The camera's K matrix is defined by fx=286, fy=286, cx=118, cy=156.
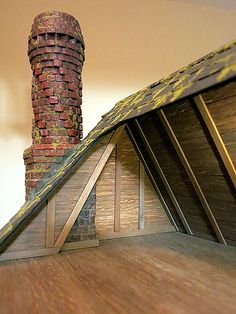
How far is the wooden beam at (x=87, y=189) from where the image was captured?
2.44 m

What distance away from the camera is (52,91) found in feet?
8.66

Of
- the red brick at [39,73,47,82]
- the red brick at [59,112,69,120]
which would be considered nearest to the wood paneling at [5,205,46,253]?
the red brick at [59,112,69,120]

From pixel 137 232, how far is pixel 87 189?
810mm

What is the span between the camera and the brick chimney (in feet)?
8.48

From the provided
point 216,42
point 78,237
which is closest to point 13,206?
point 78,237

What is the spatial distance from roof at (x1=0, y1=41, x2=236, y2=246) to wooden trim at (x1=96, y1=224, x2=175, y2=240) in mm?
796

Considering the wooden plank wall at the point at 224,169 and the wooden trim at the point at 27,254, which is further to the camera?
the wooden trim at the point at 27,254

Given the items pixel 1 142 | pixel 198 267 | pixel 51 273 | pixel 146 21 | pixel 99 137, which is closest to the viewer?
pixel 51 273

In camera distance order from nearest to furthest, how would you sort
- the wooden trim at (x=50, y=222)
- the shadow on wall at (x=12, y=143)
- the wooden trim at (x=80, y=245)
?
1. the wooden trim at (x=50, y=222)
2. the wooden trim at (x=80, y=245)
3. the shadow on wall at (x=12, y=143)

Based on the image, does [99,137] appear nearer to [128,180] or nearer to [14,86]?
[128,180]

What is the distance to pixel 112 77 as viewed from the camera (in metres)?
4.27

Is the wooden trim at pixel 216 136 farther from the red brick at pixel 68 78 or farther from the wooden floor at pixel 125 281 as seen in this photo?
the red brick at pixel 68 78

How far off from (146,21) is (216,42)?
1.37m

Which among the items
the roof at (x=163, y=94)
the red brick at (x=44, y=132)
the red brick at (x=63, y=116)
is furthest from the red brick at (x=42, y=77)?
the roof at (x=163, y=94)
